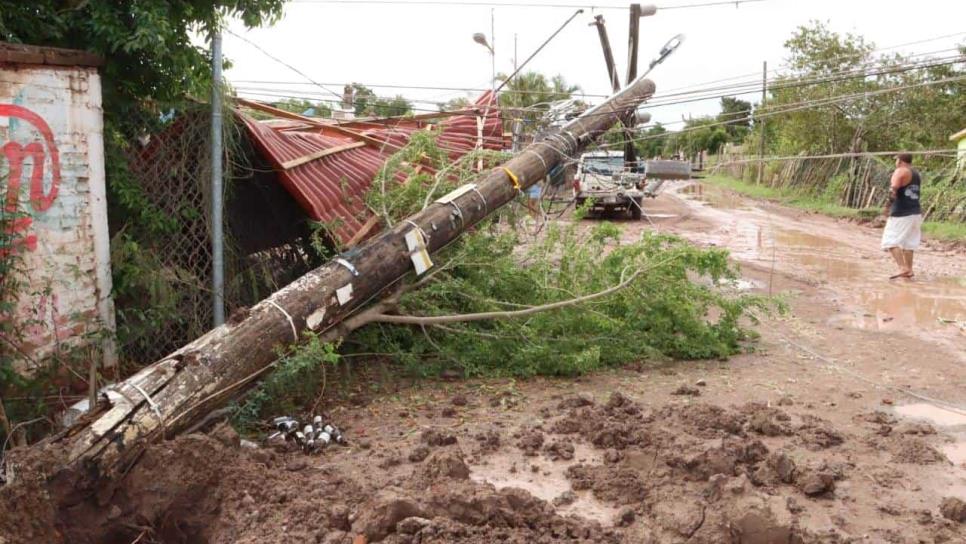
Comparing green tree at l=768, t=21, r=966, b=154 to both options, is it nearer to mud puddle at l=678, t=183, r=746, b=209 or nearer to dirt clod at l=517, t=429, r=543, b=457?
mud puddle at l=678, t=183, r=746, b=209

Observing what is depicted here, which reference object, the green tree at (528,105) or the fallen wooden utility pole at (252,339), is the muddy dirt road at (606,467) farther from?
the green tree at (528,105)

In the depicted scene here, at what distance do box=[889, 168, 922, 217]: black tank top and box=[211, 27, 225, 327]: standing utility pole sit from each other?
9.30 metres

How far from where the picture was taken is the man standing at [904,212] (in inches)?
439

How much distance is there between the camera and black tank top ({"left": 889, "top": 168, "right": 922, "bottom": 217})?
439 inches

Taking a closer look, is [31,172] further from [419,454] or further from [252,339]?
[419,454]

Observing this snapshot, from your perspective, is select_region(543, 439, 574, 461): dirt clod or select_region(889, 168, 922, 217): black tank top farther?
select_region(889, 168, 922, 217): black tank top

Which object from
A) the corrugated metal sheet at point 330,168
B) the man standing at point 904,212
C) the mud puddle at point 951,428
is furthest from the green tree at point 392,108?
the man standing at point 904,212

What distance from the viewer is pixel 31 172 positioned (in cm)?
501

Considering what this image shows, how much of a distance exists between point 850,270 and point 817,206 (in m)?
14.4

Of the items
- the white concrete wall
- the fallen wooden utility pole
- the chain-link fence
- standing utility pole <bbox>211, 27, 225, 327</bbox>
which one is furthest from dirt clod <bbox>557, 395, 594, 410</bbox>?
the white concrete wall

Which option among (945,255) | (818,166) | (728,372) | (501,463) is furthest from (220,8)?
(818,166)

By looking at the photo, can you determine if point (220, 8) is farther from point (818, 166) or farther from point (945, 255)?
point (818, 166)

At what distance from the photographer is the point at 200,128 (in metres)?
6.16

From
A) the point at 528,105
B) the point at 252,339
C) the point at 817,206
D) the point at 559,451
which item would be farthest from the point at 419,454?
the point at 817,206
